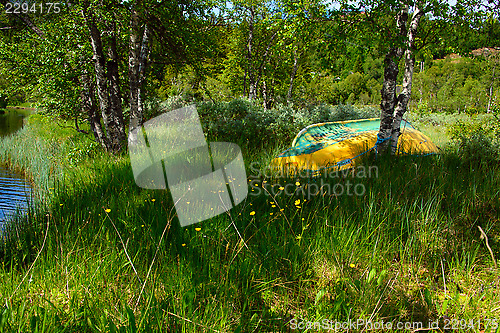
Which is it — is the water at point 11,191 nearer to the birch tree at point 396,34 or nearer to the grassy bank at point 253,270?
the grassy bank at point 253,270

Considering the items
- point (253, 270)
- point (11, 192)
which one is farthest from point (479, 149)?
point (11, 192)

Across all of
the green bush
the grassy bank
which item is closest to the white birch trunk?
the green bush

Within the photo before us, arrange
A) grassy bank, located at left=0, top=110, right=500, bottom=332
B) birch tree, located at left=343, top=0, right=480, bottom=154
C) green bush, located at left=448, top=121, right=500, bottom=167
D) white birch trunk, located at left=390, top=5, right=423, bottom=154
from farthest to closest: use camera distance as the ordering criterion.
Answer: green bush, located at left=448, top=121, right=500, bottom=167 < white birch trunk, located at left=390, top=5, right=423, bottom=154 < birch tree, located at left=343, top=0, right=480, bottom=154 < grassy bank, located at left=0, top=110, right=500, bottom=332

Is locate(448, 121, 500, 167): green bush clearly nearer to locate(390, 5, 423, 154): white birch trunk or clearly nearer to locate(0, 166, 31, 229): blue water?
locate(390, 5, 423, 154): white birch trunk

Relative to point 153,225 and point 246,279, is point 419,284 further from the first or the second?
point 153,225

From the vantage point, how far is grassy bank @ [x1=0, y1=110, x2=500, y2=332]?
60.6 inches

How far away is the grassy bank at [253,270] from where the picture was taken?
154cm

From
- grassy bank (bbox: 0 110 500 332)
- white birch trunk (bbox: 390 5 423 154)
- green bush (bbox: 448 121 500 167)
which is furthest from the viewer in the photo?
green bush (bbox: 448 121 500 167)

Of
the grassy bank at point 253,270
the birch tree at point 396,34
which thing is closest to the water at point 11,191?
the grassy bank at point 253,270

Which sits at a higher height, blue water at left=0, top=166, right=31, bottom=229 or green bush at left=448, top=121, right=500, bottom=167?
green bush at left=448, top=121, right=500, bottom=167

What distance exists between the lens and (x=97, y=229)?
250 cm

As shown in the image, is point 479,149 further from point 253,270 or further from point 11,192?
point 11,192

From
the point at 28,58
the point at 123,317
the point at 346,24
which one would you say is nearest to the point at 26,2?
the point at 28,58

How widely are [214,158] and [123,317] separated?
11.9 feet
